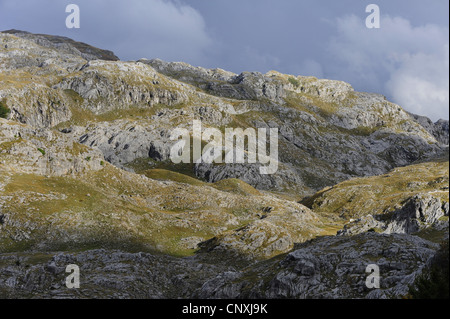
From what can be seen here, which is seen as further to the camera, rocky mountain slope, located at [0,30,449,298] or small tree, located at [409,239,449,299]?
rocky mountain slope, located at [0,30,449,298]

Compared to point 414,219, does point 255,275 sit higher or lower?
lower

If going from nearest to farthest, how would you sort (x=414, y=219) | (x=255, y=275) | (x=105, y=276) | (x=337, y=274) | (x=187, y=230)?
(x=337, y=274) < (x=255, y=275) < (x=105, y=276) < (x=187, y=230) < (x=414, y=219)

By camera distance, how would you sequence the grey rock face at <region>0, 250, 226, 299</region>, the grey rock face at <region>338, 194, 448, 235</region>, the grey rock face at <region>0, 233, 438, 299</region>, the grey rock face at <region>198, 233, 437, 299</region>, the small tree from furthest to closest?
the grey rock face at <region>338, 194, 448, 235</region> < the grey rock face at <region>0, 250, 226, 299</region> < the grey rock face at <region>0, 233, 438, 299</region> < the grey rock face at <region>198, 233, 437, 299</region> < the small tree

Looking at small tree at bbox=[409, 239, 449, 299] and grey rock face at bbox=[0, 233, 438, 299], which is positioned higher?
small tree at bbox=[409, 239, 449, 299]

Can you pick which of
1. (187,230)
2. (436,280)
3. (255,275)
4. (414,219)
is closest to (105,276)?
(255,275)

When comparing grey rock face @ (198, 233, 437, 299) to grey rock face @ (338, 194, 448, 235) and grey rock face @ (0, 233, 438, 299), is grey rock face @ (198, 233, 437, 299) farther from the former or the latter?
grey rock face @ (338, 194, 448, 235)

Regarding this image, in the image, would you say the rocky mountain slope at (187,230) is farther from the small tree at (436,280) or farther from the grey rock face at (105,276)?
the small tree at (436,280)

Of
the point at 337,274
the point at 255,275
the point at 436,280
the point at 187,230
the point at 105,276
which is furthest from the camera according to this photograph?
the point at 187,230

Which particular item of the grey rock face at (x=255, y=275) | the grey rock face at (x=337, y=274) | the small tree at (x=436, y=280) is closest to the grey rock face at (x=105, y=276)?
the grey rock face at (x=255, y=275)

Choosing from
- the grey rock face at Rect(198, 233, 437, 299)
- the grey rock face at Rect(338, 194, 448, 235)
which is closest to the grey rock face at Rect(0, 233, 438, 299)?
the grey rock face at Rect(198, 233, 437, 299)

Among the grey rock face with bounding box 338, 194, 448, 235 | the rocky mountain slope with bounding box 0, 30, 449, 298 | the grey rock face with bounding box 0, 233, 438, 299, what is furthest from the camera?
the grey rock face with bounding box 338, 194, 448, 235

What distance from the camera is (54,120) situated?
182375 mm

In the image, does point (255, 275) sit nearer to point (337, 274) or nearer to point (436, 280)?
point (337, 274)
